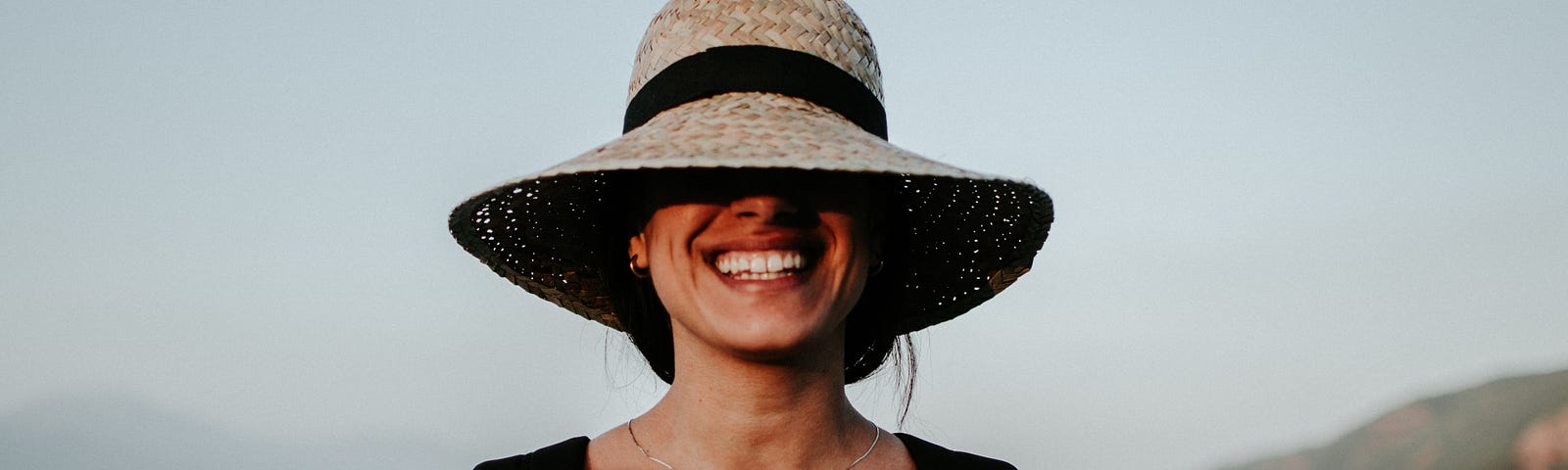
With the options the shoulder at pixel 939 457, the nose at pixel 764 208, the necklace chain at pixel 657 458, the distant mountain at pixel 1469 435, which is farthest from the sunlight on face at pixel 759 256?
the distant mountain at pixel 1469 435

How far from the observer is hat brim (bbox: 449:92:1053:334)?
5.74ft

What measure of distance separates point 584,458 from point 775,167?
681 millimetres

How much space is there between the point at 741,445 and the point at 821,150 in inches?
23.1

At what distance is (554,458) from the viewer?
2.16 meters

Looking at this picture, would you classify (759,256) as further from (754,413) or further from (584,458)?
(584,458)

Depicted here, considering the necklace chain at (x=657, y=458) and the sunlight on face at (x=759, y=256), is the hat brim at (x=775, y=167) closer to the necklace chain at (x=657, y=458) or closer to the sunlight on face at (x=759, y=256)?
the sunlight on face at (x=759, y=256)

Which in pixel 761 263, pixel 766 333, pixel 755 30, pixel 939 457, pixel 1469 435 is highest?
pixel 755 30

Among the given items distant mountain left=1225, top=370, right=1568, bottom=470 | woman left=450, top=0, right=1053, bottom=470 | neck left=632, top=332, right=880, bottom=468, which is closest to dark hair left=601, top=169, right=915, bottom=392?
woman left=450, top=0, right=1053, bottom=470

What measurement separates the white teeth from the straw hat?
148mm

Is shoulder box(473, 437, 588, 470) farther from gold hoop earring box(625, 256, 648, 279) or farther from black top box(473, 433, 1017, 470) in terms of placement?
gold hoop earring box(625, 256, 648, 279)

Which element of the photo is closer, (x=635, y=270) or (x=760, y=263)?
(x=760, y=263)

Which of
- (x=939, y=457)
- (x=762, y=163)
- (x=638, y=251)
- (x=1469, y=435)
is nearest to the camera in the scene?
(x=762, y=163)

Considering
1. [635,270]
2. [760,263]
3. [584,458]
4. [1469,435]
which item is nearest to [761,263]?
[760,263]

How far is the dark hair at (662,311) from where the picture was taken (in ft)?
7.15
